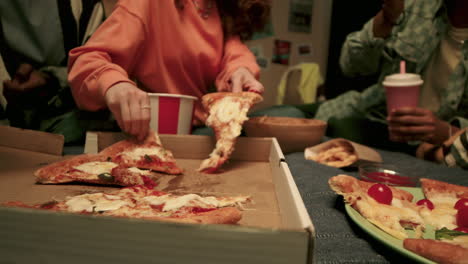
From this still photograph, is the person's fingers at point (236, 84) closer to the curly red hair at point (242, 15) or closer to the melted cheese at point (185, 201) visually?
Answer: the curly red hair at point (242, 15)

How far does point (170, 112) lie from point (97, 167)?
14.1 inches

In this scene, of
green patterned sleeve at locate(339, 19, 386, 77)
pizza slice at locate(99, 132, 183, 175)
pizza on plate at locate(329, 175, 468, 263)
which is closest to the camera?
pizza on plate at locate(329, 175, 468, 263)

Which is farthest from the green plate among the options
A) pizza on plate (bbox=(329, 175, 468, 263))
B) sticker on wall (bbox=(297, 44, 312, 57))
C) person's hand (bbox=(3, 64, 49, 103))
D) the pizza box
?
sticker on wall (bbox=(297, 44, 312, 57))

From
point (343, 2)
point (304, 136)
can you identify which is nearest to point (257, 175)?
point (304, 136)

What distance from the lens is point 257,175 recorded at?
2.92 feet

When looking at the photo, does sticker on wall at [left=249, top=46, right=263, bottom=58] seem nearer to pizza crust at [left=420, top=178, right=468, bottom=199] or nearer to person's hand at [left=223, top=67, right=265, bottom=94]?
person's hand at [left=223, top=67, right=265, bottom=94]

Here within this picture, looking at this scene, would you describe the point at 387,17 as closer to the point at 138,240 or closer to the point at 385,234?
the point at 385,234

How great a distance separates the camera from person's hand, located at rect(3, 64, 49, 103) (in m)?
1.16

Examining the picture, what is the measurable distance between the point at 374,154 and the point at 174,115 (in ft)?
2.76

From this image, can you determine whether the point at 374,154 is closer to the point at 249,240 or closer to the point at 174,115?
the point at 174,115

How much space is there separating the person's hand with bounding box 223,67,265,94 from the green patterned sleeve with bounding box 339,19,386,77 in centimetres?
91

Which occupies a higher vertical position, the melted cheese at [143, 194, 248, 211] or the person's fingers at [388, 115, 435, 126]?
the person's fingers at [388, 115, 435, 126]

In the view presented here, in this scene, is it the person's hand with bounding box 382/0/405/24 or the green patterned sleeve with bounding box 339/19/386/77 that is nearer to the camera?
the person's hand with bounding box 382/0/405/24

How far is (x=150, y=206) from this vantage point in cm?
61
